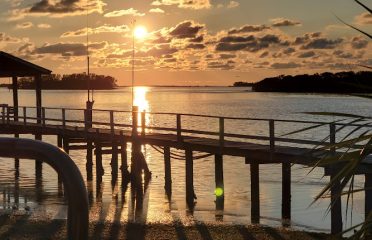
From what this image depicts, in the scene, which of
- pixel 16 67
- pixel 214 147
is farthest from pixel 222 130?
pixel 16 67

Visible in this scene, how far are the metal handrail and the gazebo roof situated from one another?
29.1m

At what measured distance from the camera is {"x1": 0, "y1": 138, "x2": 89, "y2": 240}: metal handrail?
8.22 feet

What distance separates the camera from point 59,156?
2.57 metres

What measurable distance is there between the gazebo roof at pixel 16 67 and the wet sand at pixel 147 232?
57.3 feet

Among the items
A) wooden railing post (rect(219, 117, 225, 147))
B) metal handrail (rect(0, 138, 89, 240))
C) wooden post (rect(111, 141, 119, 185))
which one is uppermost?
metal handrail (rect(0, 138, 89, 240))

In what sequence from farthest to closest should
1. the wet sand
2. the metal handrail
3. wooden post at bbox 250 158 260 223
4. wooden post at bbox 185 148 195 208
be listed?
wooden post at bbox 185 148 195 208
wooden post at bbox 250 158 260 223
the wet sand
the metal handrail

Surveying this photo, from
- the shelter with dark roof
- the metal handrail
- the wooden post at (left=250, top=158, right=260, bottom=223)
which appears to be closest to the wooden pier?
the wooden post at (left=250, top=158, right=260, bottom=223)

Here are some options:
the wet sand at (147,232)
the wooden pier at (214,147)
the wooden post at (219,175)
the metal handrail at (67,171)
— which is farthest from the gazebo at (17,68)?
the metal handrail at (67,171)

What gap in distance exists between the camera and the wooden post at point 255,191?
64.0 ft

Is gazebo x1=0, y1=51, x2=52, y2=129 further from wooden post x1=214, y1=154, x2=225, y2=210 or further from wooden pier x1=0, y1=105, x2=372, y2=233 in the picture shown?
wooden post x1=214, y1=154, x2=225, y2=210

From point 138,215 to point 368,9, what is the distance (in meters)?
17.5

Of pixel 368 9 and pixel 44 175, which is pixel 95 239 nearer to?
pixel 368 9

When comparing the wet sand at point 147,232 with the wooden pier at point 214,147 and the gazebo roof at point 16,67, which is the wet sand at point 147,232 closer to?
the wooden pier at point 214,147

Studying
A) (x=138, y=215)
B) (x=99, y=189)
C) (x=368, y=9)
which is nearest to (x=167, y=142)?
(x=138, y=215)
